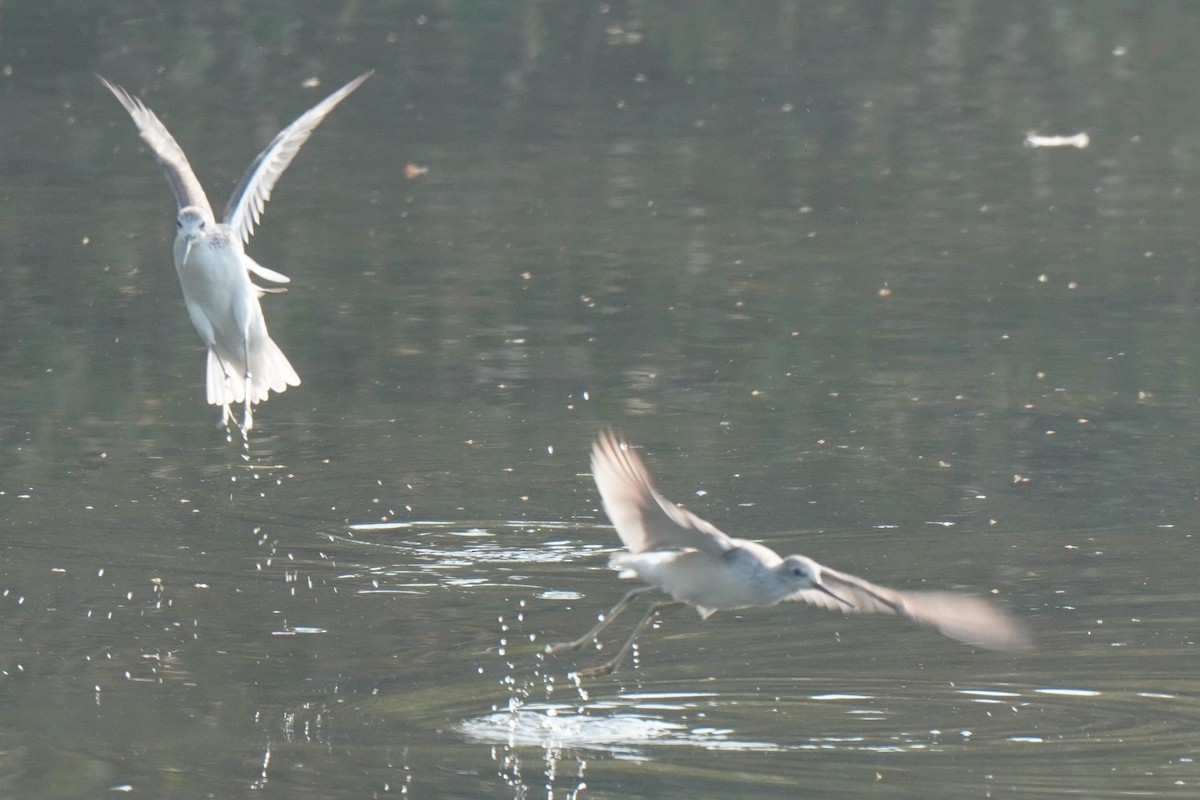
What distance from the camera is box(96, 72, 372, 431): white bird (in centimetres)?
996

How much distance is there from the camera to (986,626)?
604 cm

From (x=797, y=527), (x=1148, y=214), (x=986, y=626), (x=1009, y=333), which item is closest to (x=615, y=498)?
(x=986, y=626)

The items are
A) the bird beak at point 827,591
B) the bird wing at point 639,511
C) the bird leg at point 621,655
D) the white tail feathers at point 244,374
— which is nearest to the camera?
the bird wing at point 639,511

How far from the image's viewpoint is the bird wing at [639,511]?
6273 mm

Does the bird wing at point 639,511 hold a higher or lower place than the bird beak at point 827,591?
higher

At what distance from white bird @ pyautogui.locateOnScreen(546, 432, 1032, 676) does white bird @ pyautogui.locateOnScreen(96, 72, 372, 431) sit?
3661 mm

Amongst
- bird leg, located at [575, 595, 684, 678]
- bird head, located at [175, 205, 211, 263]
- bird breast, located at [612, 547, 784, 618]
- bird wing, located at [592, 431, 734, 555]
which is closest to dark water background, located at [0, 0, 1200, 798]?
bird leg, located at [575, 595, 684, 678]

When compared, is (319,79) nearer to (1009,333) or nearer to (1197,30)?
(1197,30)

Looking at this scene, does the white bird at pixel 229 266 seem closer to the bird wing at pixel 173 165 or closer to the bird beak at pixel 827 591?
the bird wing at pixel 173 165

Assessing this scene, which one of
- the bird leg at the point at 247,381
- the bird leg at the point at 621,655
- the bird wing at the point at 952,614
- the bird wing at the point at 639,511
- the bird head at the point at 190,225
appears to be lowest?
the bird leg at the point at 621,655

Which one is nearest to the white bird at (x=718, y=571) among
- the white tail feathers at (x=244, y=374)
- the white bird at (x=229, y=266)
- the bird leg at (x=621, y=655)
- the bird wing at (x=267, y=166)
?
the bird leg at (x=621, y=655)

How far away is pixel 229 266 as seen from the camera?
1002 centimetres

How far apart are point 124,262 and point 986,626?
9.64 meters

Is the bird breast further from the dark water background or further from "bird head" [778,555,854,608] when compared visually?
the dark water background
